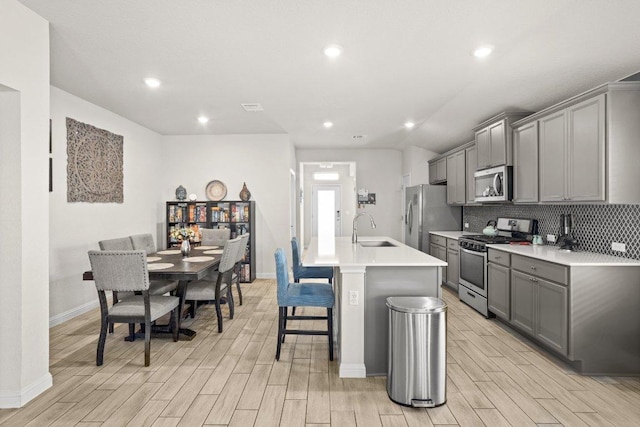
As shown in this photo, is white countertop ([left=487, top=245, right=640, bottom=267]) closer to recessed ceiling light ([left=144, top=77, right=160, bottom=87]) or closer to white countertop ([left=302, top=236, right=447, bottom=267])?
white countertop ([left=302, top=236, right=447, bottom=267])

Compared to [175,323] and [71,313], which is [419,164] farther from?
[71,313]

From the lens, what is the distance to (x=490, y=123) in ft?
15.5

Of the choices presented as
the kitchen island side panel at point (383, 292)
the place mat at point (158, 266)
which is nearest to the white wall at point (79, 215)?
the place mat at point (158, 266)

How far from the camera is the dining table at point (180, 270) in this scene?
11.0 ft

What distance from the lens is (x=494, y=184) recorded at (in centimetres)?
458

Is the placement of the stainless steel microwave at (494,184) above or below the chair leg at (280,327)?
above

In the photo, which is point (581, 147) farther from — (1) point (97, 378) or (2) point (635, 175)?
(1) point (97, 378)

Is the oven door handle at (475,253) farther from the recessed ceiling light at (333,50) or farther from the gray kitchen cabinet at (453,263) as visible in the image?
the recessed ceiling light at (333,50)

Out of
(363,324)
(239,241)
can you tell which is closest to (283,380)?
(363,324)

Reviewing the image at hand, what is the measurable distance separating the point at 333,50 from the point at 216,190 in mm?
4142

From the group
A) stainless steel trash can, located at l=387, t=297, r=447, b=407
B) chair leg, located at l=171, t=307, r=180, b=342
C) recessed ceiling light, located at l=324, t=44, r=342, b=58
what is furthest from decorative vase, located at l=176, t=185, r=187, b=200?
stainless steel trash can, located at l=387, t=297, r=447, b=407

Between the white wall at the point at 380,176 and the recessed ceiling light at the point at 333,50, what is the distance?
5.03 metres

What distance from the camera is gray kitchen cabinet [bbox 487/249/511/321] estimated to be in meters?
3.85

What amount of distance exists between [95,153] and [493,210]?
5.50 m
